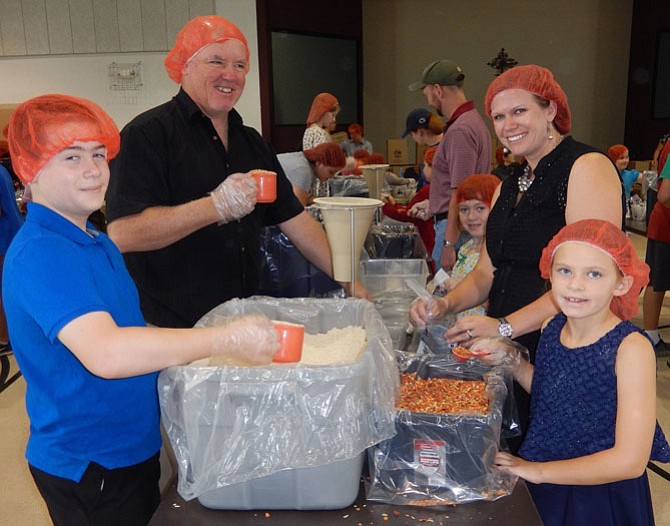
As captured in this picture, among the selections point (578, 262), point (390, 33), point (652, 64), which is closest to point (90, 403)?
point (578, 262)

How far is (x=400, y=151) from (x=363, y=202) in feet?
20.2

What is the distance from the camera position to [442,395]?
3.56ft

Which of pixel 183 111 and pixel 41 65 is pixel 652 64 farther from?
pixel 183 111

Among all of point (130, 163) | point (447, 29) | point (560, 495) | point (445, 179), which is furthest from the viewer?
point (447, 29)

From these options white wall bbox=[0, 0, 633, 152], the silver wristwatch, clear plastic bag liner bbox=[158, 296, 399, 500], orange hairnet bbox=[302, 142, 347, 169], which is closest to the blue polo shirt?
clear plastic bag liner bbox=[158, 296, 399, 500]

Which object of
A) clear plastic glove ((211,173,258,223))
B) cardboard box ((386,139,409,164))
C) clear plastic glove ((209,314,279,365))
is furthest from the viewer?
cardboard box ((386,139,409,164))

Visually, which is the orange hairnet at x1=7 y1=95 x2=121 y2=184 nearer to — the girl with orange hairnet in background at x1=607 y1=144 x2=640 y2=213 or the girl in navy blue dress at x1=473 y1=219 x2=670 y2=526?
the girl in navy blue dress at x1=473 y1=219 x2=670 y2=526

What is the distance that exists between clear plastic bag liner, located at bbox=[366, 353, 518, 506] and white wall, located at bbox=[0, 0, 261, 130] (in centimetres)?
579

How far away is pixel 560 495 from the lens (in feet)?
3.71

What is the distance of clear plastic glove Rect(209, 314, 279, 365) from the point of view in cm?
86

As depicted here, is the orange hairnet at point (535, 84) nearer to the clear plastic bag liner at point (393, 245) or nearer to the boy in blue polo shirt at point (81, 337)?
the boy in blue polo shirt at point (81, 337)

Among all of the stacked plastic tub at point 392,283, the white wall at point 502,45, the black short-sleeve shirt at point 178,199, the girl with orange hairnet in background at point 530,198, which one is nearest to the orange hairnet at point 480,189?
the stacked plastic tub at point 392,283

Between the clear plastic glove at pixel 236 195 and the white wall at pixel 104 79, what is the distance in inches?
207

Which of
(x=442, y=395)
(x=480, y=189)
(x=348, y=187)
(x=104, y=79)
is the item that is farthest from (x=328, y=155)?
(x=104, y=79)
